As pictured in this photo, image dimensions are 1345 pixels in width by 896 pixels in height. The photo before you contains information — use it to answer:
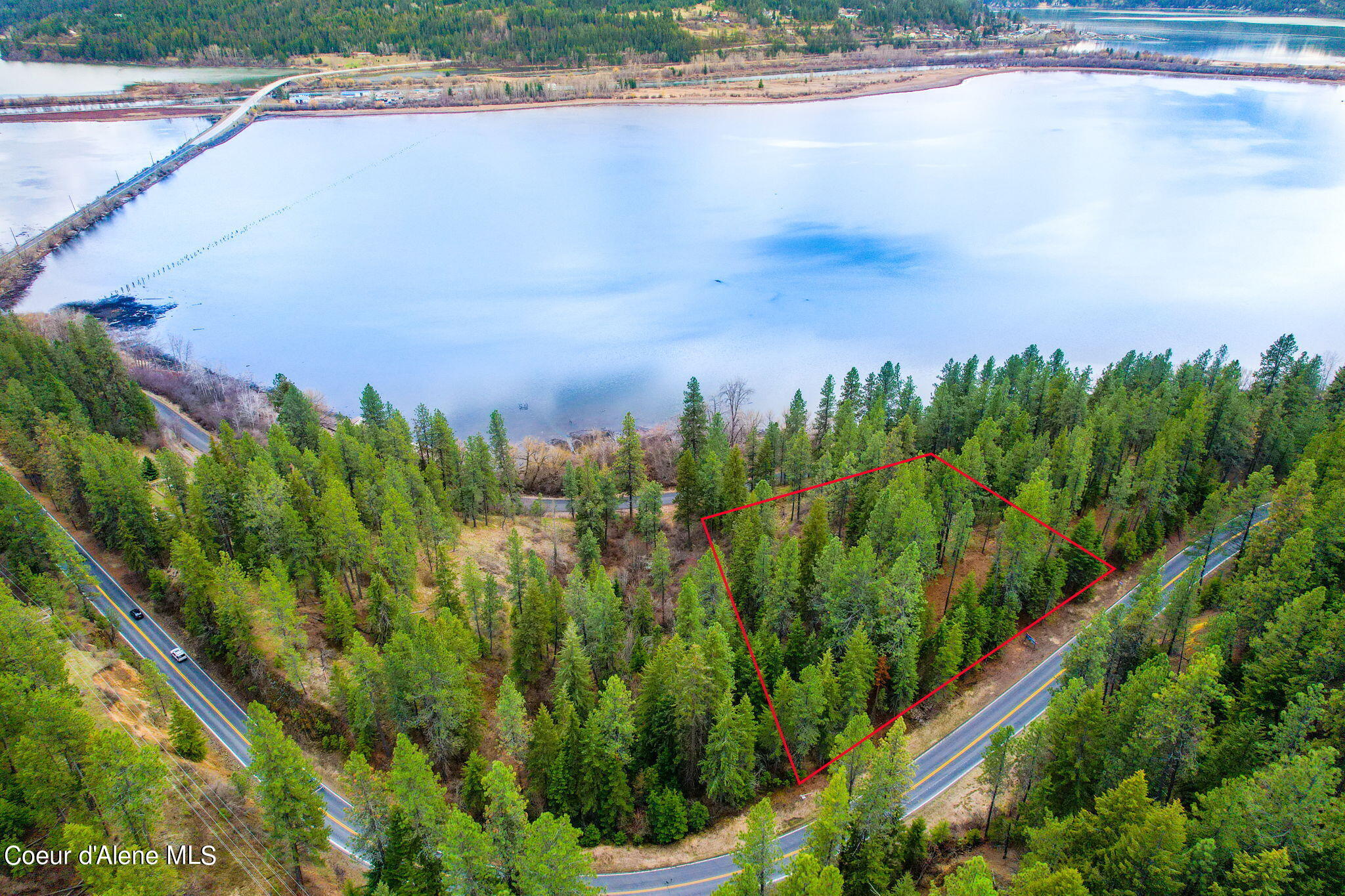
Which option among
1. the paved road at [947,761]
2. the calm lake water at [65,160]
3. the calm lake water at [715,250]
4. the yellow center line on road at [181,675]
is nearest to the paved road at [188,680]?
the yellow center line on road at [181,675]

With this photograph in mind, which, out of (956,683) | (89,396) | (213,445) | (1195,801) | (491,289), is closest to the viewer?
(1195,801)

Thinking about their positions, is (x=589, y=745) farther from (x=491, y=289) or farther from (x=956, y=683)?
(x=491, y=289)

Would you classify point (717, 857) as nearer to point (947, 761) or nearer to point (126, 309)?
point (947, 761)

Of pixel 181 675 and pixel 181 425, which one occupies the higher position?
pixel 181 425

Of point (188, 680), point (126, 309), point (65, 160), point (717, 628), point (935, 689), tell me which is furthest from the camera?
point (65, 160)

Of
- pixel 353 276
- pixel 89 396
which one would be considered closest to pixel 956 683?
pixel 89 396

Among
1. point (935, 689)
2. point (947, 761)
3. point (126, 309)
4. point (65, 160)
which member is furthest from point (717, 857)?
point (65, 160)

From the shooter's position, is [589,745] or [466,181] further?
[466,181]
